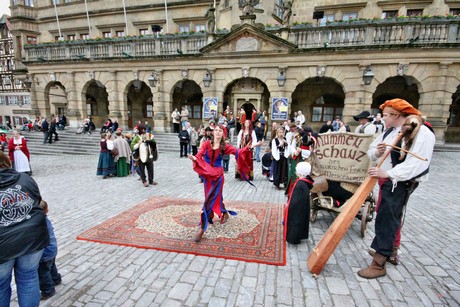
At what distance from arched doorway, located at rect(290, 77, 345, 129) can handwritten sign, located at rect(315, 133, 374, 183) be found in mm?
13811

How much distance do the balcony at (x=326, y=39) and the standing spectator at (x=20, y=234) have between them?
51.2 ft

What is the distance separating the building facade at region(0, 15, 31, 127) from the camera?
34.6m

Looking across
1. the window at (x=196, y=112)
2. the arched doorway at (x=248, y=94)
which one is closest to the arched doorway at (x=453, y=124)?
the arched doorway at (x=248, y=94)

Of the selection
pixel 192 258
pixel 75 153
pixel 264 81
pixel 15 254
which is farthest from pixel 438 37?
pixel 75 153

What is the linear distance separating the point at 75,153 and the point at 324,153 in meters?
17.1

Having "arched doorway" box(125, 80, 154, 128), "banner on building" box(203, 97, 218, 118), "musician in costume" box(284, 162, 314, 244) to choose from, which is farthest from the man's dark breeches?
"arched doorway" box(125, 80, 154, 128)

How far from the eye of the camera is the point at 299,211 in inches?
157

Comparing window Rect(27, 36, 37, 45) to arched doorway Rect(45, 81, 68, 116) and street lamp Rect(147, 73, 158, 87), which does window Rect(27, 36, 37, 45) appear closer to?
arched doorway Rect(45, 81, 68, 116)

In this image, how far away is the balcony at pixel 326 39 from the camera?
12938 mm

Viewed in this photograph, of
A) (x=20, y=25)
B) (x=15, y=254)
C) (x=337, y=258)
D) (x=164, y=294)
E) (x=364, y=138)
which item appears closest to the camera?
(x=15, y=254)

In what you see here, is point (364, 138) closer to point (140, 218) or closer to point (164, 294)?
point (164, 294)

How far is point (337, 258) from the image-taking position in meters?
3.72

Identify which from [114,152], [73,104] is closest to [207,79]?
[114,152]

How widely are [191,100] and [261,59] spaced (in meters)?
9.00
